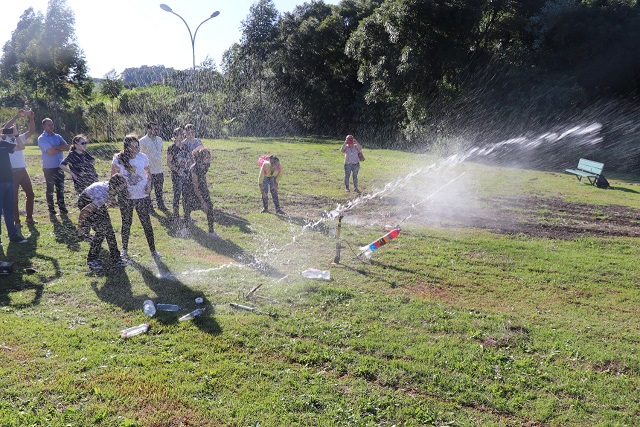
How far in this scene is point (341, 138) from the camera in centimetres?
3875

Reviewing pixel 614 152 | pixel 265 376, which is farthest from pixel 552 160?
pixel 265 376

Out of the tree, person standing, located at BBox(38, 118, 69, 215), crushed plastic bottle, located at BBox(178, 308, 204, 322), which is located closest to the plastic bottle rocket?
crushed plastic bottle, located at BBox(178, 308, 204, 322)

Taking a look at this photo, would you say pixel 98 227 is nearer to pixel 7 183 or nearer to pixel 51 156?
pixel 7 183

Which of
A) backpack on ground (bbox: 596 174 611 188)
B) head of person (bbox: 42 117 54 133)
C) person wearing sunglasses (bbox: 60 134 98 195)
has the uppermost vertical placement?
head of person (bbox: 42 117 54 133)

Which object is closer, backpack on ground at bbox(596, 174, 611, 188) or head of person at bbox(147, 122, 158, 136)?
head of person at bbox(147, 122, 158, 136)

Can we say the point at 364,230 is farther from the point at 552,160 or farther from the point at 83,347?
Answer: the point at 552,160

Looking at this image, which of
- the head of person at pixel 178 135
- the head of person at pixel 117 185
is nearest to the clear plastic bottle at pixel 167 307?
the head of person at pixel 117 185

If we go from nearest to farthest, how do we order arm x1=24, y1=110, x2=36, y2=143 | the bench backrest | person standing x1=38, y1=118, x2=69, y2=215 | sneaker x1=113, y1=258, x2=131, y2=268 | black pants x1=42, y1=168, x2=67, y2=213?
sneaker x1=113, y1=258, x2=131, y2=268 < arm x1=24, y1=110, x2=36, y2=143 < person standing x1=38, y1=118, x2=69, y2=215 < black pants x1=42, y1=168, x2=67, y2=213 < the bench backrest

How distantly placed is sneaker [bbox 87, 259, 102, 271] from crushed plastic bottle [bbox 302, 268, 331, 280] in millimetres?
3242

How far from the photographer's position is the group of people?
7938mm

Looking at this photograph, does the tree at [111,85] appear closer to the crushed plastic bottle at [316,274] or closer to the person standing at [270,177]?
the person standing at [270,177]

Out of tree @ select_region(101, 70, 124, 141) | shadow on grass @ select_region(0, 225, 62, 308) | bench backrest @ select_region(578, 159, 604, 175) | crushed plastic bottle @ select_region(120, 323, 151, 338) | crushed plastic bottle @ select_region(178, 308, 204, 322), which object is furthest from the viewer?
tree @ select_region(101, 70, 124, 141)

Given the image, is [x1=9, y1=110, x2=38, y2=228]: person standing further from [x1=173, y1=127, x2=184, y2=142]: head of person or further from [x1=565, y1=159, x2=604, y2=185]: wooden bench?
[x1=565, y1=159, x2=604, y2=185]: wooden bench

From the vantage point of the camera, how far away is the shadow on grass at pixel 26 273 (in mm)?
6961
